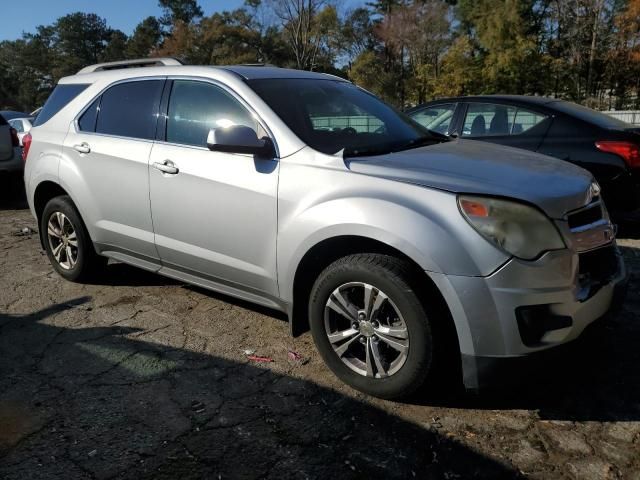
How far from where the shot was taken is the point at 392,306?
2582 mm

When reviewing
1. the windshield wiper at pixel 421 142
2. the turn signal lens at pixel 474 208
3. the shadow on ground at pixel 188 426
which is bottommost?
the shadow on ground at pixel 188 426

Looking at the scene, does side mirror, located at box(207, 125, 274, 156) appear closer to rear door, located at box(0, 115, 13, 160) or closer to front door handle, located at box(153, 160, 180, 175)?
front door handle, located at box(153, 160, 180, 175)

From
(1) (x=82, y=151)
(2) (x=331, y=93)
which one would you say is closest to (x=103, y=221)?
(1) (x=82, y=151)

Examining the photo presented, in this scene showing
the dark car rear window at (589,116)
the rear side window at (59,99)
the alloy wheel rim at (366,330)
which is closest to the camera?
the alloy wheel rim at (366,330)

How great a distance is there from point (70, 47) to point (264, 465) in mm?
88434

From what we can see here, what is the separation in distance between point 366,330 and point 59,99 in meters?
3.45

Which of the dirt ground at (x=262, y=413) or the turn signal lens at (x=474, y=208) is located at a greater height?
the turn signal lens at (x=474, y=208)

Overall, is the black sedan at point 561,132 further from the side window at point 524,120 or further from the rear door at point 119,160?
the rear door at point 119,160

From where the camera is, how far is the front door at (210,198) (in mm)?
3039

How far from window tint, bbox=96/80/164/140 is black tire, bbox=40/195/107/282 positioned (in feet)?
2.37

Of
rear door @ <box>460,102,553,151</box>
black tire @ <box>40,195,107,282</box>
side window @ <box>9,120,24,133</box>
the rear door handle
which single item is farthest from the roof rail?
side window @ <box>9,120,24,133</box>

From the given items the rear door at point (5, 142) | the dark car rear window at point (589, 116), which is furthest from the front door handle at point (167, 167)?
the rear door at point (5, 142)

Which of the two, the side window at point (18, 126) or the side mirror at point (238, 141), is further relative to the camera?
the side window at point (18, 126)

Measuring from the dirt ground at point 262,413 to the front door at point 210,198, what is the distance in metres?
0.51
